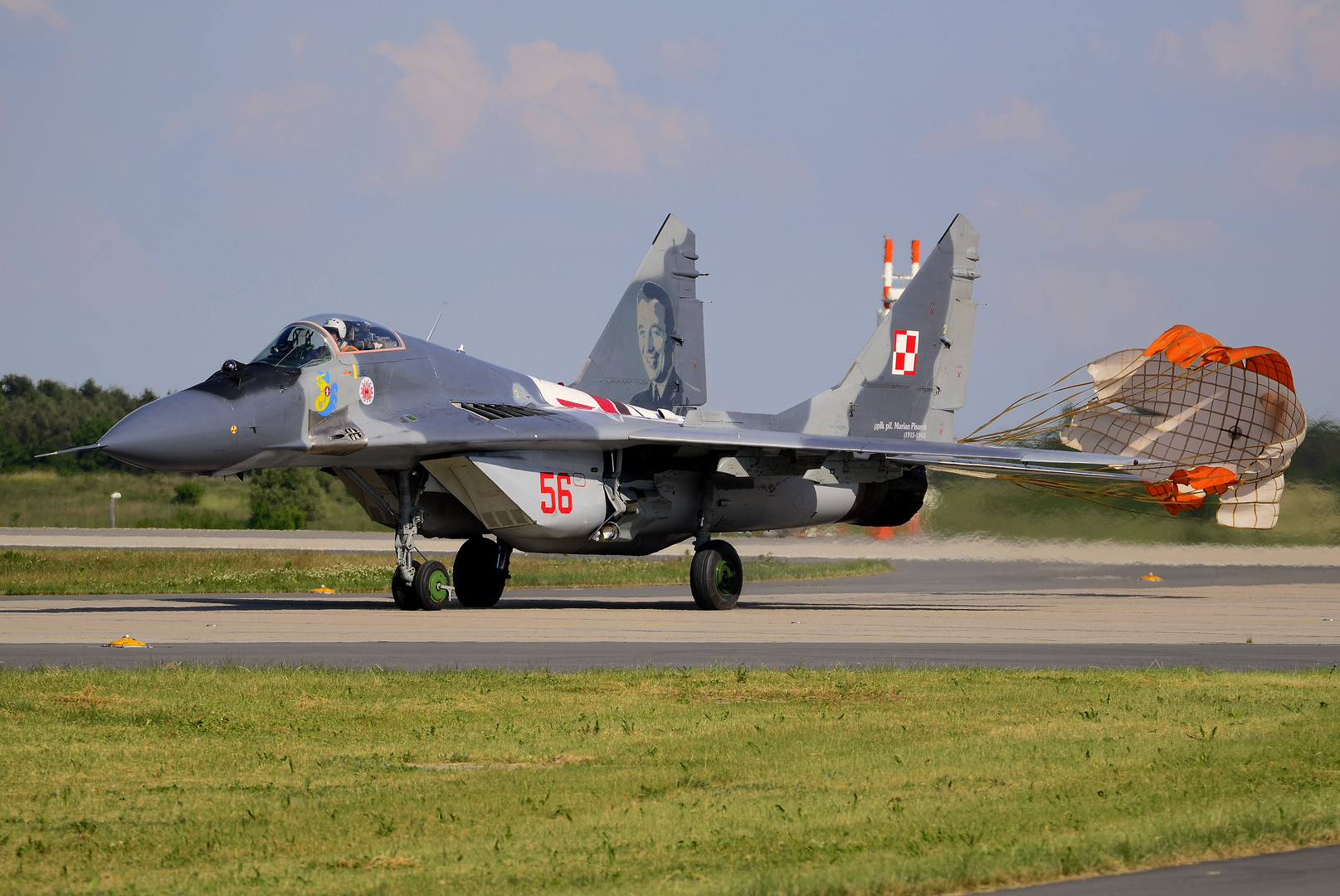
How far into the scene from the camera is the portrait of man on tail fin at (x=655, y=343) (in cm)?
2444

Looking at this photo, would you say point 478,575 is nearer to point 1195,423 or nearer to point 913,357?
point 913,357

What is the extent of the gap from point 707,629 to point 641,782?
30.8 ft

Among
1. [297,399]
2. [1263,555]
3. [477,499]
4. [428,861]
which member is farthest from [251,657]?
[1263,555]

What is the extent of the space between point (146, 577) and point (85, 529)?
66.4 ft

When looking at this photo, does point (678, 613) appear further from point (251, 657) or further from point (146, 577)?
point (146, 577)

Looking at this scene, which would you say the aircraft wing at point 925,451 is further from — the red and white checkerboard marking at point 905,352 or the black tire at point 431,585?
the red and white checkerboard marking at point 905,352

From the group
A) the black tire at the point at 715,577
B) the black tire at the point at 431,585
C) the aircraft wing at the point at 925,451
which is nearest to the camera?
the black tire at the point at 431,585

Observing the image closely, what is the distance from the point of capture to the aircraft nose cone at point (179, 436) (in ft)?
50.6

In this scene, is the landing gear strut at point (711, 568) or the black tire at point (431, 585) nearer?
the black tire at point (431, 585)

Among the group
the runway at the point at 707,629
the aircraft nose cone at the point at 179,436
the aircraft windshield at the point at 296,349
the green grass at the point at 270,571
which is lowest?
the green grass at the point at 270,571

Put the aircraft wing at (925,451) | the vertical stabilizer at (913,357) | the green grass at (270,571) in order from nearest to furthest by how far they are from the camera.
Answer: the aircraft wing at (925,451), the vertical stabilizer at (913,357), the green grass at (270,571)

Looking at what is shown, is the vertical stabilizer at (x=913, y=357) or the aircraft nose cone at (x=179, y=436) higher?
the vertical stabilizer at (x=913, y=357)

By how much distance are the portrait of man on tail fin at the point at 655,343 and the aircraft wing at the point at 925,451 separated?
4.85m

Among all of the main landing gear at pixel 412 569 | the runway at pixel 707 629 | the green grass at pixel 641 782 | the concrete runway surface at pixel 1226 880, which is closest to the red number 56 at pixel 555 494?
the runway at pixel 707 629
